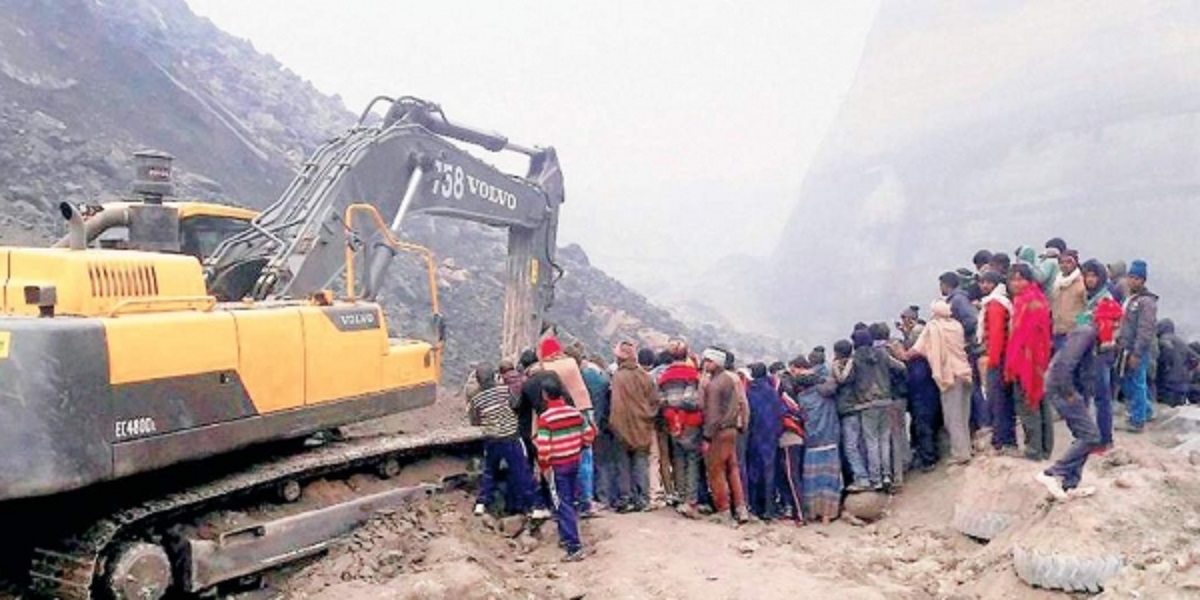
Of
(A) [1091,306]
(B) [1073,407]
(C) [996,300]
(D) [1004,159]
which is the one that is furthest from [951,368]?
(D) [1004,159]

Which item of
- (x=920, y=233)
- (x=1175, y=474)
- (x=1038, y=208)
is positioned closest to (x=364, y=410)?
(x=1175, y=474)

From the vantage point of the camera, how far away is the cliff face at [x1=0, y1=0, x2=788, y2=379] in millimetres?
17109

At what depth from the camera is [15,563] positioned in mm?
5336

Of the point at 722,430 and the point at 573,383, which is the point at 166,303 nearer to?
the point at 573,383

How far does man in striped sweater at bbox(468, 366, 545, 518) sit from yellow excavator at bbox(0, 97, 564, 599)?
35 centimetres

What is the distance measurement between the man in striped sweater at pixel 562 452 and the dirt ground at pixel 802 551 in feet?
0.67

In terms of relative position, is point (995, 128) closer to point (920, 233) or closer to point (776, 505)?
point (920, 233)

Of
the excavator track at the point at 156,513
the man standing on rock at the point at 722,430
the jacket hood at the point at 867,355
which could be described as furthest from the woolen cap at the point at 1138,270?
the excavator track at the point at 156,513

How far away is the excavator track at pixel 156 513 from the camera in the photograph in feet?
16.1

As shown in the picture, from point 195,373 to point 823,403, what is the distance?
5178 mm

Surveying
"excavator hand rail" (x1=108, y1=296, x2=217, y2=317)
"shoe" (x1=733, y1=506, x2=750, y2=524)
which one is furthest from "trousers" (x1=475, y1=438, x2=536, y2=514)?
"excavator hand rail" (x1=108, y1=296, x2=217, y2=317)

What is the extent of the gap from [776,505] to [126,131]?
693 inches

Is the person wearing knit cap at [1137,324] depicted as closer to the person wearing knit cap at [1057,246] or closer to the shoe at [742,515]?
the person wearing knit cap at [1057,246]

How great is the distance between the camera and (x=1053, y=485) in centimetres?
627
